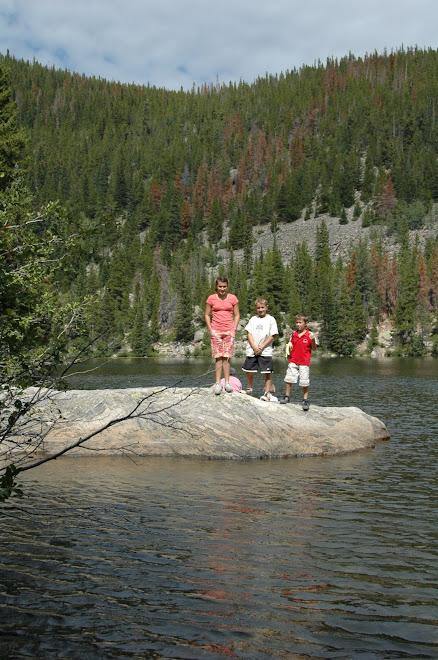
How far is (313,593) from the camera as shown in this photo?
4.94m

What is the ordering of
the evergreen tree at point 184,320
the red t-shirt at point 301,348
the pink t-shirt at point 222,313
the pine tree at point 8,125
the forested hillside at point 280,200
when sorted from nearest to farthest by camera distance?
the pink t-shirt at point 222,313 < the red t-shirt at point 301,348 < the pine tree at point 8,125 < the evergreen tree at point 184,320 < the forested hillside at point 280,200

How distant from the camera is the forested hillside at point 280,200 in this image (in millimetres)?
102688

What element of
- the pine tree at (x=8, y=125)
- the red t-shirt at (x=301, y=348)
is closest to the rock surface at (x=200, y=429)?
the red t-shirt at (x=301, y=348)

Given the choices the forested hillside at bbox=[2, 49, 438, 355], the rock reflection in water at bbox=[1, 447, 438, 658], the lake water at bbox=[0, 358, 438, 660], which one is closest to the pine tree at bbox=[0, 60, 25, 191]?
the lake water at bbox=[0, 358, 438, 660]

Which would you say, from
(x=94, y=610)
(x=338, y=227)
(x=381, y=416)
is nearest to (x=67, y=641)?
(x=94, y=610)

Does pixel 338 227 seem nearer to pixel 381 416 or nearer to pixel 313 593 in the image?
pixel 381 416

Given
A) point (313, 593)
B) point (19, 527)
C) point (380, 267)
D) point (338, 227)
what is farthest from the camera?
point (338, 227)

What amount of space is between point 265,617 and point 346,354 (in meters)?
86.5

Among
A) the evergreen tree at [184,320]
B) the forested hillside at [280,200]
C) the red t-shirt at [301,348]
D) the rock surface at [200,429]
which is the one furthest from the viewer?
the forested hillside at [280,200]

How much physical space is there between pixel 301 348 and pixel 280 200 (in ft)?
470

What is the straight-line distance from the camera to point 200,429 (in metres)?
11.0

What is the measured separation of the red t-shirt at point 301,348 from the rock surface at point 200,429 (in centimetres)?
145

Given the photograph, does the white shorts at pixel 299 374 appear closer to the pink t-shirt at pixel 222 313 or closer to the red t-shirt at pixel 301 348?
the red t-shirt at pixel 301 348

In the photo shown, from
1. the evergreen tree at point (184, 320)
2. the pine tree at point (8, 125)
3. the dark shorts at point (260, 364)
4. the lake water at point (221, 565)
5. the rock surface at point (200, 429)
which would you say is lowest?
the lake water at point (221, 565)
